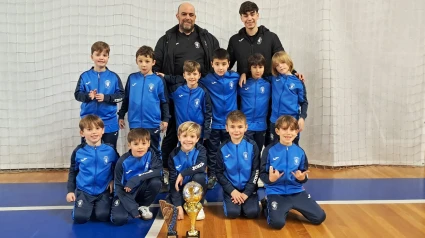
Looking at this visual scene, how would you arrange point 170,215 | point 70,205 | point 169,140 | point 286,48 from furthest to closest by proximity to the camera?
point 286,48
point 169,140
point 70,205
point 170,215

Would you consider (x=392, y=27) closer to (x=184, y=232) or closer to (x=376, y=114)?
(x=376, y=114)

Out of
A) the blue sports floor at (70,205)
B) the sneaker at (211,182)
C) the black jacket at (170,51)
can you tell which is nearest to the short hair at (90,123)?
the blue sports floor at (70,205)

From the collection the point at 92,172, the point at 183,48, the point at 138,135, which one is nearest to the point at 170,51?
the point at 183,48

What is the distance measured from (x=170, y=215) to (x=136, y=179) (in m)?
0.67

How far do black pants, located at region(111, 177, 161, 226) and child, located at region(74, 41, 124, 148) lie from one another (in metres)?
0.87

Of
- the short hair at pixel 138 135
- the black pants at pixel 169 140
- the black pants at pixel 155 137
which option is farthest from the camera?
the black pants at pixel 169 140

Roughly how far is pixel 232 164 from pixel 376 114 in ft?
8.65

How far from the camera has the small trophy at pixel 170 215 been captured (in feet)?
10.2

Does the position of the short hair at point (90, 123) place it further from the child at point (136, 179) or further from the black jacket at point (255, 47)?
the black jacket at point (255, 47)

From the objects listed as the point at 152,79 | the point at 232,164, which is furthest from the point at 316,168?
the point at 152,79

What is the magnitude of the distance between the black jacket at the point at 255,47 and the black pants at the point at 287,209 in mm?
1491

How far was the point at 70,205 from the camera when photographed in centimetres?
414

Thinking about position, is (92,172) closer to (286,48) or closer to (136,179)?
(136,179)

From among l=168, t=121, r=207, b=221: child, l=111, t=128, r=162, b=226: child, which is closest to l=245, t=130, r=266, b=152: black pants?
l=168, t=121, r=207, b=221: child
